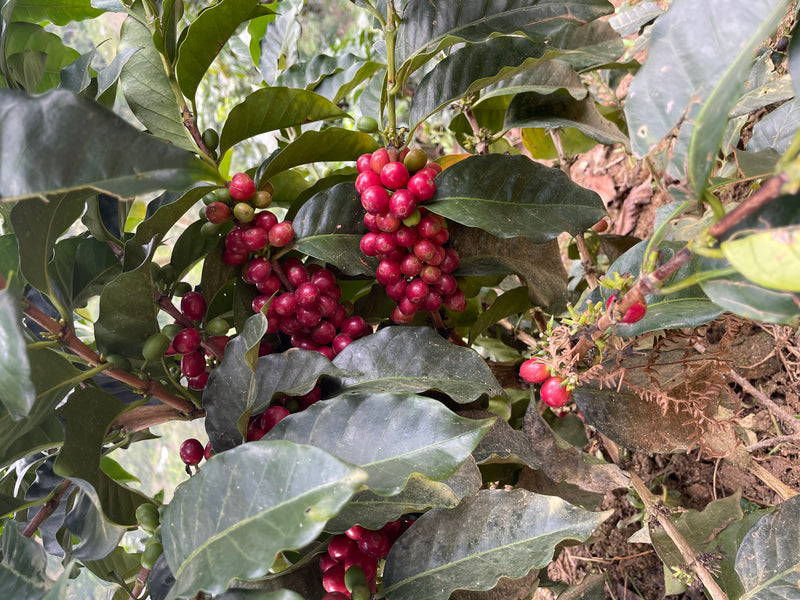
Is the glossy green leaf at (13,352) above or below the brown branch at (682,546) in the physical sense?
above

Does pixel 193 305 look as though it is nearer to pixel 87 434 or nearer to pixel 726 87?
pixel 87 434

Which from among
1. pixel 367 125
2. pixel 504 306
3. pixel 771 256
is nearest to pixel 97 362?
pixel 367 125

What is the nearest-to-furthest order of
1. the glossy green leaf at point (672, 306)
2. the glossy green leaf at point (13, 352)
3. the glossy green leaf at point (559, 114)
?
1. the glossy green leaf at point (13, 352)
2. the glossy green leaf at point (672, 306)
3. the glossy green leaf at point (559, 114)

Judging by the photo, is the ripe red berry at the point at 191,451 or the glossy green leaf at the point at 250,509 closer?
→ the glossy green leaf at the point at 250,509

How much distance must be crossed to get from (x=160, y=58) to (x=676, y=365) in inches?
26.9

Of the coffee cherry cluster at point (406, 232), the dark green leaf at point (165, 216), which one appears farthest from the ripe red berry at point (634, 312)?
the dark green leaf at point (165, 216)

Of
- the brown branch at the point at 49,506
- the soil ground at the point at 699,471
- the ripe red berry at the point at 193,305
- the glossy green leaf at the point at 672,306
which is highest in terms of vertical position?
the glossy green leaf at the point at 672,306

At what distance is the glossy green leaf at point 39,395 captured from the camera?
51cm

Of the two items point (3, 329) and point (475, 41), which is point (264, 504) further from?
point (475, 41)

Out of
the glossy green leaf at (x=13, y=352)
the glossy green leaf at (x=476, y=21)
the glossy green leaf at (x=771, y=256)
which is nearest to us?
the glossy green leaf at (x=771, y=256)

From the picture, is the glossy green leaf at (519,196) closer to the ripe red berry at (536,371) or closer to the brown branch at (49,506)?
the ripe red berry at (536,371)

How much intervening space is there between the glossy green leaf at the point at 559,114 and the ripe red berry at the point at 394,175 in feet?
0.80

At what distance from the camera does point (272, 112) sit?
650 millimetres

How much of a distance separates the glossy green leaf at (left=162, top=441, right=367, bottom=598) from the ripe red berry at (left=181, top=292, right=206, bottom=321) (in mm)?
245
